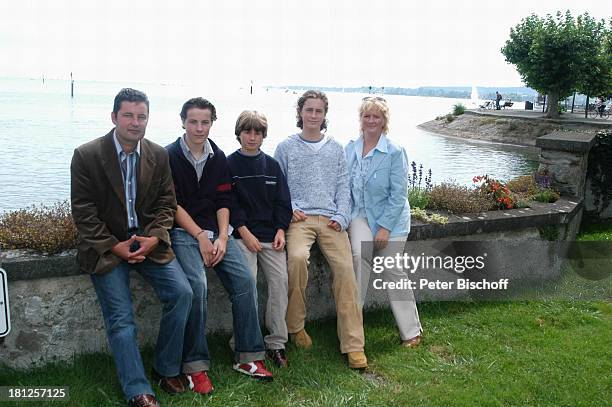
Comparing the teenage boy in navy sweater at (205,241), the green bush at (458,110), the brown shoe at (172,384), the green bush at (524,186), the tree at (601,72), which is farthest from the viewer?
the green bush at (458,110)

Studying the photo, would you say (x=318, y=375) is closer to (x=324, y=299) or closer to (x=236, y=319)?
(x=236, y=319)

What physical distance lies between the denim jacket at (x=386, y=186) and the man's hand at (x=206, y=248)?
134cm

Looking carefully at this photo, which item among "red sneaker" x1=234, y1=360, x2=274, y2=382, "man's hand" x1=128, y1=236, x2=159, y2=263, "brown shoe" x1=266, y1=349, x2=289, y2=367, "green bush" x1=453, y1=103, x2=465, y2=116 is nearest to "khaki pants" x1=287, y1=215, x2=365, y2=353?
"brown shoe" x1=266, y1=349, x2=289, y2=367

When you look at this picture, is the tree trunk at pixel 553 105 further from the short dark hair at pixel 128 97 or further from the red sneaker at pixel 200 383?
the red sneaker at pixel 200 383

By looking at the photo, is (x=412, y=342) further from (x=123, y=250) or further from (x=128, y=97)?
(x=128, y=97)

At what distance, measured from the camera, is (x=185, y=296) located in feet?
11.2

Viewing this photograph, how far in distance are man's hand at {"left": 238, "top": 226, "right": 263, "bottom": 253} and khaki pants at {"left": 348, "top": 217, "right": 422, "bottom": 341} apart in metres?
0.83

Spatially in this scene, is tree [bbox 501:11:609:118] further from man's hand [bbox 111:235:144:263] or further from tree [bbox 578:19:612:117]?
man's hand [bbox 111:235:144:263]

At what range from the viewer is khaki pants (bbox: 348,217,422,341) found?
4387 millimetres

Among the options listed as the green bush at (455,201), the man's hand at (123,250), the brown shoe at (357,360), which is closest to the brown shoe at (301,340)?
the brown shoe at (357,360)

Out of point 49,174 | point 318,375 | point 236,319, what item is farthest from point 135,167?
point 49,174

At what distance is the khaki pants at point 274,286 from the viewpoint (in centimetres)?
396

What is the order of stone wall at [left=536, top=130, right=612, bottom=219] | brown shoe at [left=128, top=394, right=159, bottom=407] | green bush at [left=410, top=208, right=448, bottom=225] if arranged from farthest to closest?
stone wall at [left=536, top=130, right=612, bottom=219] < green bush at [left=410, top=208, right=448, bottom=225] < brown shoe at [left=128, top=394, right=159, bottom=407]

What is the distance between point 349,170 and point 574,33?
34.8 meters
